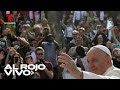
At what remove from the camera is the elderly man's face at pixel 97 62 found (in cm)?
365

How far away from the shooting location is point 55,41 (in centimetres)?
627

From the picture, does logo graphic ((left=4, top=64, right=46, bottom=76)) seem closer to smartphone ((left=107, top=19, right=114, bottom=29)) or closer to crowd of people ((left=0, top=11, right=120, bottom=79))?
crowd of people ((left=0, top=11, right=120, bottom=79))

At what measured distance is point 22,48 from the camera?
20.7ft

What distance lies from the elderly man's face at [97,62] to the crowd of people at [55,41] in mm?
2142

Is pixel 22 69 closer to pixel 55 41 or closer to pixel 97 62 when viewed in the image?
pixel 55 41

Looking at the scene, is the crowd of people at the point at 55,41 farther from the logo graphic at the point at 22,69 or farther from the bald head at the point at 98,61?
the bald head at the point at 98,61

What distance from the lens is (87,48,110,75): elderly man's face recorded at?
3.65 metres

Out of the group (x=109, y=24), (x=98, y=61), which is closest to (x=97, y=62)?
(x=98, y=61)

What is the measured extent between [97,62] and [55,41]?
8.77ft

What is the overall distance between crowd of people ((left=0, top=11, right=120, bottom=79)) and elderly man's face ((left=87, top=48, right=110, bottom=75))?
214 cm
